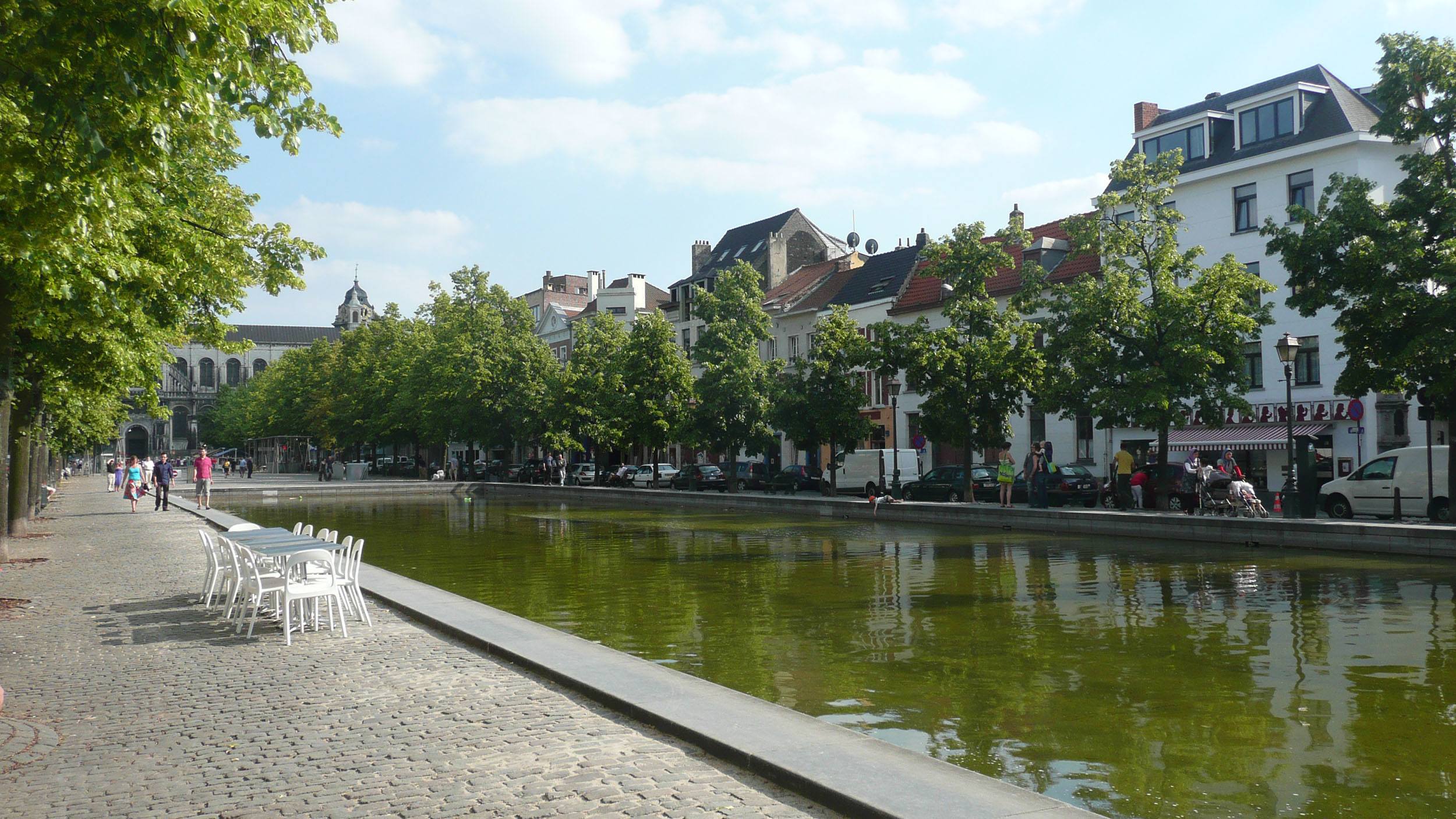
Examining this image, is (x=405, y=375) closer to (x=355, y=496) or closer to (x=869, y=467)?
(x=355, y=496)

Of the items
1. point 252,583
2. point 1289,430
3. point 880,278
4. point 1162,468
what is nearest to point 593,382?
point 880,278

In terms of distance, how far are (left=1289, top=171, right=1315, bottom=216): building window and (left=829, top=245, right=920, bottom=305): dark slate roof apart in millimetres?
21095

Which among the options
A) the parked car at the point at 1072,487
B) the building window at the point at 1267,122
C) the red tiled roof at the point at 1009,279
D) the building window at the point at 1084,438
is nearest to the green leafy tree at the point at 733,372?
the red tiled roof at the point at 1009,279

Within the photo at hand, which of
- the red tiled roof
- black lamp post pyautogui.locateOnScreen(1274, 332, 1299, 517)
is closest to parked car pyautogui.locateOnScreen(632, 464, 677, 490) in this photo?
the red tiled roof

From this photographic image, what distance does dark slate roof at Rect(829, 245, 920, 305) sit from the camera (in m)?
58.7

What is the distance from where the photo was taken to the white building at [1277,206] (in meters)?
36.7

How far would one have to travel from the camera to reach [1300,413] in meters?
38.1

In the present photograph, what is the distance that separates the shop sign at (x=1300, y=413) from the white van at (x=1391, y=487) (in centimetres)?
854

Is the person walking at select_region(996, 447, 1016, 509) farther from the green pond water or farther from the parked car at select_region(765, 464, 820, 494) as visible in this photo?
the parked car at select_region(765, 464, 820, 494)

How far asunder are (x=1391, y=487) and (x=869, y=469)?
888 inches

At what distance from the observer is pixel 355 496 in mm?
53312

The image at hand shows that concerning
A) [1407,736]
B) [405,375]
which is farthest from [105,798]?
[405,375]

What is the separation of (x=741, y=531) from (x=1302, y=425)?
2188cm

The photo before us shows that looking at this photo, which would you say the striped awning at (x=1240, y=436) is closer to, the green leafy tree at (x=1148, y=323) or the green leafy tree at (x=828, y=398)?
the green leafy tree at (x=1148, y=323)
